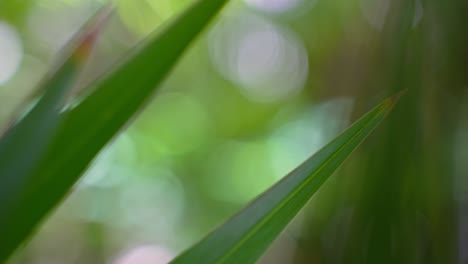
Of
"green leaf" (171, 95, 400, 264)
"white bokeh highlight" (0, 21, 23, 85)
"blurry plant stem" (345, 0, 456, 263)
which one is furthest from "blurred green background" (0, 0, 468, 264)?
"green leaf" (171, 95, 400, 264)

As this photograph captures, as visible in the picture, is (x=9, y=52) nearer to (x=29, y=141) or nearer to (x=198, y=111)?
(x=198, y=111)

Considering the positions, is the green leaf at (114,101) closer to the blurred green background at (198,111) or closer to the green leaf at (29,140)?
the green leaf at (29,140)

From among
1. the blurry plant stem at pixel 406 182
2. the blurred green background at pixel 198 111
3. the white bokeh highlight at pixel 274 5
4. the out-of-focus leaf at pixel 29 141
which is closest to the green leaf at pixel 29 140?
the out-of-focus leaf at pixel 29 141

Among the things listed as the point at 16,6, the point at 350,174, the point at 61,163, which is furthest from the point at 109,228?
the point at 61,163

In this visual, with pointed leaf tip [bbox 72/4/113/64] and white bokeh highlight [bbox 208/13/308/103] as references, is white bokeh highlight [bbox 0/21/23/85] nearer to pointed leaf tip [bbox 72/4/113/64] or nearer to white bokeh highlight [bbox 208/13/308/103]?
white bokeh highlight [bbox 208/13/308/103]

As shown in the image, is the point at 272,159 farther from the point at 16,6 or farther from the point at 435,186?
the point at 435,186
